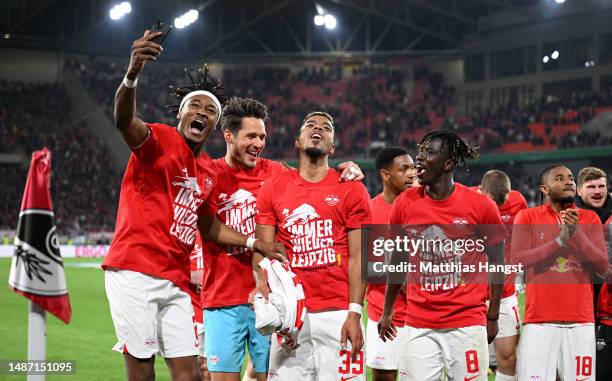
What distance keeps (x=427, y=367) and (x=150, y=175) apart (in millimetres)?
2268

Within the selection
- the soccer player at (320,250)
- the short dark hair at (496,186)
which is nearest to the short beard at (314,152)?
the soccer player at (320,250)

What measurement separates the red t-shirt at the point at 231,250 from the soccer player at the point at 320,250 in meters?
0.60

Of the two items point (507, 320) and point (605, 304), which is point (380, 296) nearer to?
point (507, 320)

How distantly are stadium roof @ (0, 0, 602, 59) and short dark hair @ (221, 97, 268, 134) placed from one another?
39.1 metres

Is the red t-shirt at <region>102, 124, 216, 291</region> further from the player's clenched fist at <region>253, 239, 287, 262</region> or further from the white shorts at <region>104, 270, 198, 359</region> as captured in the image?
the player's clenched fist at <region>253, 239, 287, 262</region>

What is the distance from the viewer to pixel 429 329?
208 inches

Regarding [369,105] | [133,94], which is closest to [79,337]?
[133,94]

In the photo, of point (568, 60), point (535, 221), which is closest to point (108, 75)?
point (568, 60)

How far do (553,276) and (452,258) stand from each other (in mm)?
1497

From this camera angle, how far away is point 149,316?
5.13 metres

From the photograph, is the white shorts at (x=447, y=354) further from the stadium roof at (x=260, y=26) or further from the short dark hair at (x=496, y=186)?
the stadium roof at (x=260, y=26)

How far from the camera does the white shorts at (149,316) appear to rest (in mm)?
5082

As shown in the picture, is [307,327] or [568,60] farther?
[568,60]

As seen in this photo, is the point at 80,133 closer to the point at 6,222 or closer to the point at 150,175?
the point at 6,222
